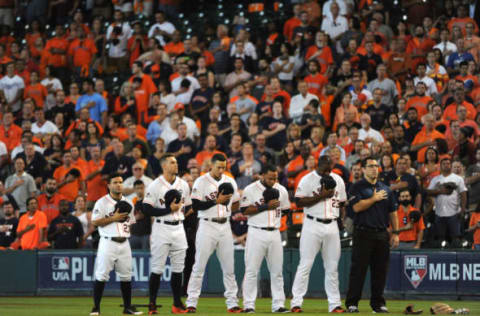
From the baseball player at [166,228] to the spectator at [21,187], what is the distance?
770cm

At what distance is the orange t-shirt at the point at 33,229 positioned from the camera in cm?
1975

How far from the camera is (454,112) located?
20766mm

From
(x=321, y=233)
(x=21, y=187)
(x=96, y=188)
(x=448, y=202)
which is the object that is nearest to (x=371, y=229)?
(x=321, y=233)

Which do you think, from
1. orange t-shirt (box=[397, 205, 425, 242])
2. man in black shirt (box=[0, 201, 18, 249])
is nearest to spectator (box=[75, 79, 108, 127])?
man in black shirt (box=[0, 201, 18, 249])

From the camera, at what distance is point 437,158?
19219 mm

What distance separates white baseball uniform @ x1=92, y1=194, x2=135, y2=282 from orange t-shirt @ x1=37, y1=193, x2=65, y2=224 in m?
6.98

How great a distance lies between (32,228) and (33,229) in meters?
0.03

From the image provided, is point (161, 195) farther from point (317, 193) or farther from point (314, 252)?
point (314, 252)

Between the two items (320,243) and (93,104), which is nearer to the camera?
(320,243)

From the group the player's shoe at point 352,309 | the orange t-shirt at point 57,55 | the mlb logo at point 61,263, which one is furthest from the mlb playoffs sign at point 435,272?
the orange t-shirt at point 57,55

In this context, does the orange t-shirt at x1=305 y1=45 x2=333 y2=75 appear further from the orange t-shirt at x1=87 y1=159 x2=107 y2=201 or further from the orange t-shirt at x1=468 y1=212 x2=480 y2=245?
the orange t-shirt at x1=468 y1=212 x2=480 y2=245

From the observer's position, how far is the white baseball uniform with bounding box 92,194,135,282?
13695 millimetres

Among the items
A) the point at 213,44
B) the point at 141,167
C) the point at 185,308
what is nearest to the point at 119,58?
the point at 213,44

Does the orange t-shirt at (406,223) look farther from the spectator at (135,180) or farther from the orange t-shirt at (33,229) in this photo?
the orange t-shirt at (33,229)
